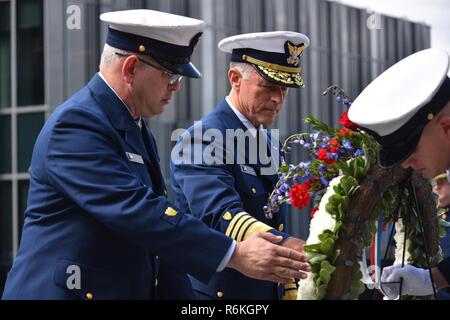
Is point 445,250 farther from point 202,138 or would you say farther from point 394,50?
point 394,50

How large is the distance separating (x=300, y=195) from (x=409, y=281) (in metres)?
0.54

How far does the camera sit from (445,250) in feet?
17.0

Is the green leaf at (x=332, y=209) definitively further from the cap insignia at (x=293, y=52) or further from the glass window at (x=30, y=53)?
the glass window at (x=30, y=53)

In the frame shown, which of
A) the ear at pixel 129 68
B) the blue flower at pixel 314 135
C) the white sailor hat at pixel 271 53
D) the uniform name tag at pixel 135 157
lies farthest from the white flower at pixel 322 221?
the white sailor hat at pixel 271 53

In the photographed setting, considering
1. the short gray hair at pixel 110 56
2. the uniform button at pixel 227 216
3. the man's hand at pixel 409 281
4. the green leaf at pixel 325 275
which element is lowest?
the man's hand at pixel 409 281

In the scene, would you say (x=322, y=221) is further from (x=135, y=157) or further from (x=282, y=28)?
(x=282, y=28)

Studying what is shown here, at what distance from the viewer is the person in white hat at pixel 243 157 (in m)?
4.38

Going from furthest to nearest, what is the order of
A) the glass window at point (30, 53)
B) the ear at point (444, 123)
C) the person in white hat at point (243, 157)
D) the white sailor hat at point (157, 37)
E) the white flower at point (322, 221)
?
the glass window at point (30, 53), the person in white hat at point (243, 157), the white sailor hat at point (157, 37), the white flower at point (322, 221), the ear at point (444, 123)

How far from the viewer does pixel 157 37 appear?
12.5 feet

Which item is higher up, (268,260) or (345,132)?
(345,132)

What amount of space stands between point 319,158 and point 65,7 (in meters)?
15.4

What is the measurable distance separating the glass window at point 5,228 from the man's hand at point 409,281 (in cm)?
1563

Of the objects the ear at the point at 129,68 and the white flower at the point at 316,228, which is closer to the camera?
the white flower at the point at 316,228

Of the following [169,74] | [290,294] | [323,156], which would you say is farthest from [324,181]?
[290,294]
